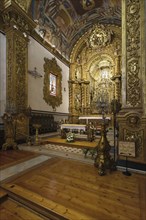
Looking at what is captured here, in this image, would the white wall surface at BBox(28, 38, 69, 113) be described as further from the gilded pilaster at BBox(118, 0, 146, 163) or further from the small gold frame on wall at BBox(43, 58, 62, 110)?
the gilded pilaster at BBox(118, 0, 146, 163)

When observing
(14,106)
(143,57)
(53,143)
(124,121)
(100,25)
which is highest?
(100,25)

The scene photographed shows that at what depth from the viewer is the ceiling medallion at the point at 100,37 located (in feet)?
40.0

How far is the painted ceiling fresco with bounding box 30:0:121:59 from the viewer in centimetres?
947

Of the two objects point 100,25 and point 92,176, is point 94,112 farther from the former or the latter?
point 92,176

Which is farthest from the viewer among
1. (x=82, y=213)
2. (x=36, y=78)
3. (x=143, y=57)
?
(x=36, y=78)

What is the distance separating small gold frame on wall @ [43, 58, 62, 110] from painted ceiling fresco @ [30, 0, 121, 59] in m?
1.62

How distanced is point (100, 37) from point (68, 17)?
321 cm

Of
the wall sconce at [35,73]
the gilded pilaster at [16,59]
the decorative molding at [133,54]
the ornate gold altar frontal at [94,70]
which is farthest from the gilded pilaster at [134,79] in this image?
the ornate gold altar frontal at [94,70]

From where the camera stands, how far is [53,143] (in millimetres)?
6652

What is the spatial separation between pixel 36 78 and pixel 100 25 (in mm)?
7854

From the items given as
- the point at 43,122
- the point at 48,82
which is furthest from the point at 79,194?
the point at 48,82

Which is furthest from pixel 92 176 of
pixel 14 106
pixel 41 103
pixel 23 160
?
pixel 41 103

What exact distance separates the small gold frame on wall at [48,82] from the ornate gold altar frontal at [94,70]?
1.85 meters

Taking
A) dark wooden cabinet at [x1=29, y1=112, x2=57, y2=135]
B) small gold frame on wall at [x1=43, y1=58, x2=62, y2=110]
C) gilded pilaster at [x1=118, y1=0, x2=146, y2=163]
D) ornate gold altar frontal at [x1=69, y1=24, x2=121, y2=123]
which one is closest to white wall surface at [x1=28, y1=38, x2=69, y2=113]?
small gold frame on wall at [x1=43, y1=58, x2=62, y2=110]
